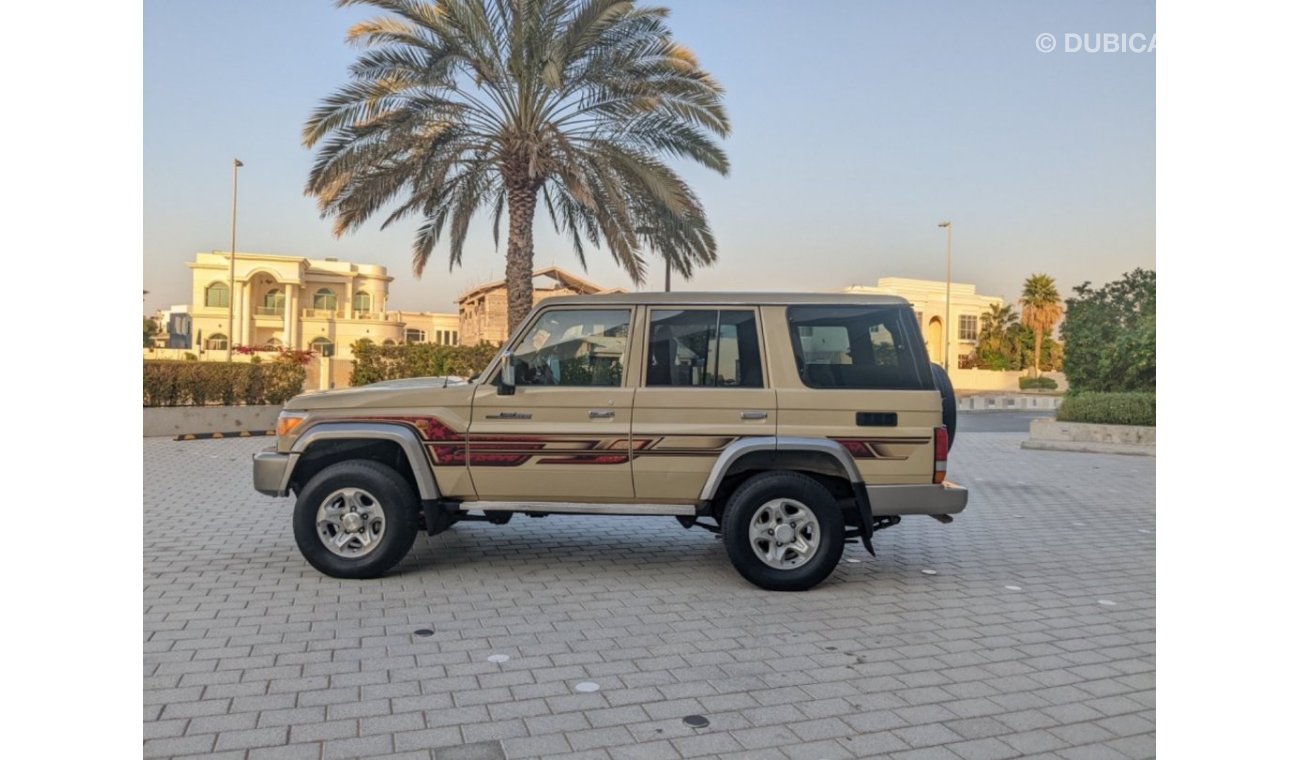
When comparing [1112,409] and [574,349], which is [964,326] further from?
[574,349]

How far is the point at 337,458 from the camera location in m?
6.52

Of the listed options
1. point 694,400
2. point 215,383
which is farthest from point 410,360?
point 694,400

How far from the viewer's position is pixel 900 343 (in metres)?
6.15

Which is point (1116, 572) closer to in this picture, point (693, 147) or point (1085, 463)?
point (1085, 463)

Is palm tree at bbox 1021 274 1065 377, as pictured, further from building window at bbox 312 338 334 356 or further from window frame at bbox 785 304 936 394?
window frame at bbox 785 304 936 394

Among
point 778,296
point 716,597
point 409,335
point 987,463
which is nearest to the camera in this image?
point 716,597

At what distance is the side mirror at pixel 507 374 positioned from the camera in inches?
242

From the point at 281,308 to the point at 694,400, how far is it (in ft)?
210

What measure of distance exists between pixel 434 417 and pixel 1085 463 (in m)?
13.0

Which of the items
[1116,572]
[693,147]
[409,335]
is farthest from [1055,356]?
[1116,572]

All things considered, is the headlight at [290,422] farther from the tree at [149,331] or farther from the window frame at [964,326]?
the window frame at [964,326]

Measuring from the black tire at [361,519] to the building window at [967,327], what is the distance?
200 ft

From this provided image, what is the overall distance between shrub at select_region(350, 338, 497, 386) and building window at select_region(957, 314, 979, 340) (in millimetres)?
49778

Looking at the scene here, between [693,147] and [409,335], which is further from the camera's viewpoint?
[409,335]
